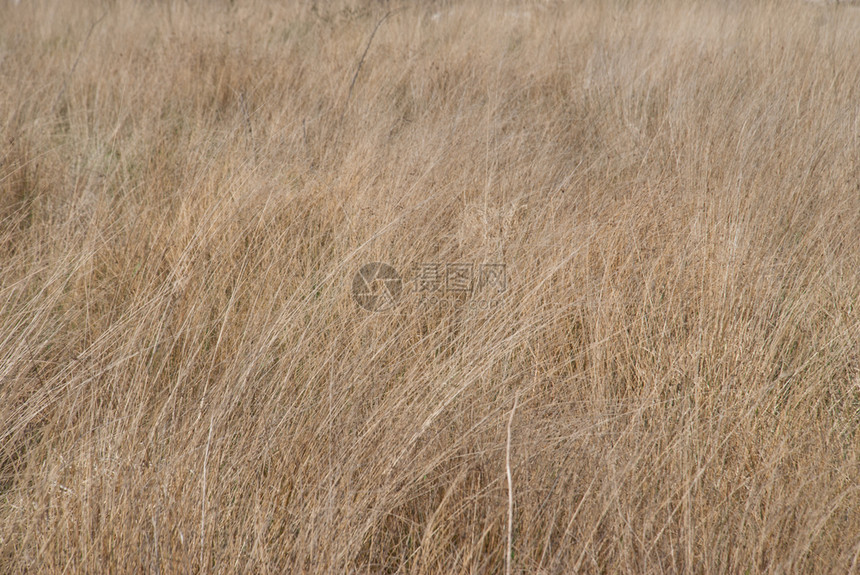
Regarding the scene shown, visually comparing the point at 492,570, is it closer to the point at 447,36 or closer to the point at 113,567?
the point at 113,567

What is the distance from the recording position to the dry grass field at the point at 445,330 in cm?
108

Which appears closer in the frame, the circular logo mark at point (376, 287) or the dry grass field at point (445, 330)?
the dry grass field at point (445, 330)

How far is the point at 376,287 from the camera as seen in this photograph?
1754mm

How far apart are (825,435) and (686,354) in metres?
0.31

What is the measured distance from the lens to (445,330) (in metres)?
1.55

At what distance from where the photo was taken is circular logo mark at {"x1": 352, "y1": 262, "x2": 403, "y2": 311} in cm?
168

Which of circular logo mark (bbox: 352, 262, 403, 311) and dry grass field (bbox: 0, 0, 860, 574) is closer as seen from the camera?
dry grass field (bbox: 0, 0, 860, 574)

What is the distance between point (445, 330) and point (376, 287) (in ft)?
0.98

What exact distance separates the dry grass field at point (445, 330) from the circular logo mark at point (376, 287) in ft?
0.11

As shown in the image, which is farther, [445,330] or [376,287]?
[376,287]

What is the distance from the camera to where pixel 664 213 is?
1.94m

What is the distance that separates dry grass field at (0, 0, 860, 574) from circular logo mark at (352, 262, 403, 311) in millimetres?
32

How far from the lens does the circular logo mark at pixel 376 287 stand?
5.51ft

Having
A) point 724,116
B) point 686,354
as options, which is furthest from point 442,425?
point 724,116
